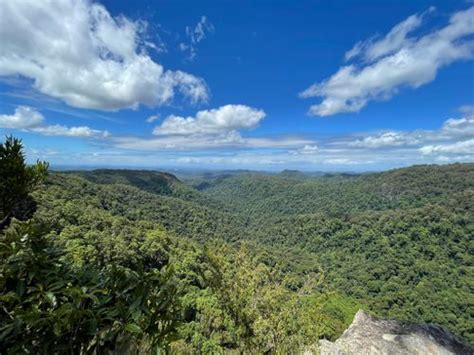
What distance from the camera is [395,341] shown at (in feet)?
21.6

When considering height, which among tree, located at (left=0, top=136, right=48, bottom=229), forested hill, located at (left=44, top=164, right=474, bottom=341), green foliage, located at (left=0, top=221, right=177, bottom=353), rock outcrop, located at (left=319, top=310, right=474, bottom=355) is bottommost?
forested hill, located at (left=44, top=164, right=474, bottom=341)

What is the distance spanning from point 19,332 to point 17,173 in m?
2.79

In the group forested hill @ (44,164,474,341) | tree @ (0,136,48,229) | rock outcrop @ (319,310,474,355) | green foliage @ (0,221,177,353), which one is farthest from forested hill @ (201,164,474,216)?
green foliage @ (0,221,177,353)

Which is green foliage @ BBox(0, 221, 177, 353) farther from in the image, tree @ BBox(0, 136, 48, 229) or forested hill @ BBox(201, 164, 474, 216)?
forested hill @ BBox(201, 164, 474, 216)

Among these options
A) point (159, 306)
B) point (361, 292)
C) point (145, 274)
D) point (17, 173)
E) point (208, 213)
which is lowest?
point (361, 292)

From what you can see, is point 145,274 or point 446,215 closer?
point 145,274

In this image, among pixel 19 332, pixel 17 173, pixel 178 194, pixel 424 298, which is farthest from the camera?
pixel 178 194

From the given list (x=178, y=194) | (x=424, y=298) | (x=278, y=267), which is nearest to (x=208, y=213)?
(x=178, y=194)

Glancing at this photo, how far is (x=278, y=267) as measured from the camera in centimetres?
838

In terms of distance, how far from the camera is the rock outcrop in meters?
6.37

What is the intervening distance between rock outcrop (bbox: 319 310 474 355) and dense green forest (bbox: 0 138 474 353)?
67cm

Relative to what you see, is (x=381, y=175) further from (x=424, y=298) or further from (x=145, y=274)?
(x=145, y=274)

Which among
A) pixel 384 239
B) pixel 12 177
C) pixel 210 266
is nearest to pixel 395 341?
pixel 210 266

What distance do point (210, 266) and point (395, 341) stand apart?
14.3ft
